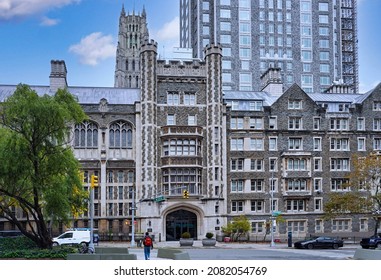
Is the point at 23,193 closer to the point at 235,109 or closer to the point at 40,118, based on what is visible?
the point at 40,118

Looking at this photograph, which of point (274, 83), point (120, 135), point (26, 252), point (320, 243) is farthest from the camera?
point (274, 83)

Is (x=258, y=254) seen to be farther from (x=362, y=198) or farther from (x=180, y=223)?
(x=180, y=223)

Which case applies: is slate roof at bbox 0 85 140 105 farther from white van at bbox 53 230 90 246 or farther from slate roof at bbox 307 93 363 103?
slate roof at bbox 307 93 363 103

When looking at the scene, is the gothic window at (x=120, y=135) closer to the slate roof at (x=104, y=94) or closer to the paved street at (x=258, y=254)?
the slate roof at (x=104, y=94)

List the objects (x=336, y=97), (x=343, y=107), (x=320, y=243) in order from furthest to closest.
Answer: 1. (x=336, y=97)
2. (x=343, y=107)
3. (x=320, y=243)

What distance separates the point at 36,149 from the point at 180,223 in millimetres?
26214

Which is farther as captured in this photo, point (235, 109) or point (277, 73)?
point (277, 73)

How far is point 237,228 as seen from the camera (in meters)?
46.7

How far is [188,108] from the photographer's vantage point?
50.0 m

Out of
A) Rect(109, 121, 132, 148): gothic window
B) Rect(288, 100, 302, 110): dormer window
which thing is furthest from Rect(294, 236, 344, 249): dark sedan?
Rect(109, 121, 132, 148): gothic window

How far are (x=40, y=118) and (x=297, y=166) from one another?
3086 centimetres

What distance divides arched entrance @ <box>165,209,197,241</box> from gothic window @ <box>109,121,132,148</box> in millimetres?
6705

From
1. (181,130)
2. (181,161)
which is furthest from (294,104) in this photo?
(181,161)
